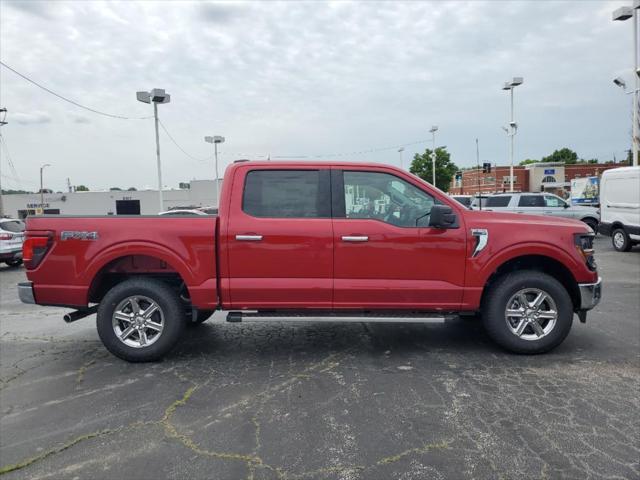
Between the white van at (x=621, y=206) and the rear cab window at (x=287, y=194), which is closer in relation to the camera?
the rear cab window at (x=287, y=194)

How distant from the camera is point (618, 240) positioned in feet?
47.3

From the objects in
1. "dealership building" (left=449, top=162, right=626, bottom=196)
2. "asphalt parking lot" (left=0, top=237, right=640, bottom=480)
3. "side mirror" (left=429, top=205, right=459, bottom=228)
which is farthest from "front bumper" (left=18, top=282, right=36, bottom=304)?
"dealership building" (left=449, top=162, right=626, bottom=196)

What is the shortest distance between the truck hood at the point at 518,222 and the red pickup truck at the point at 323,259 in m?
0.01

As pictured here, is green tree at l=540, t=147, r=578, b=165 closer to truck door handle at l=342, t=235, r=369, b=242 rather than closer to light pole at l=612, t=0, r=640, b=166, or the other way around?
light pole at l=612, t=0, r=640, b=166

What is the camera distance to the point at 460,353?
491 cm

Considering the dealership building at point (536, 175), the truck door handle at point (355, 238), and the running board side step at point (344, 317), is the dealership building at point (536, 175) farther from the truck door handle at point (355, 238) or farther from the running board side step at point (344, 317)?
the truck door handle at point (355, 238)

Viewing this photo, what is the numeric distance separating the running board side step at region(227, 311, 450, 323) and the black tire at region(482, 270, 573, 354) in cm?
42

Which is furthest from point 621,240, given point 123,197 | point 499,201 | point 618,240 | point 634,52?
point 123,197

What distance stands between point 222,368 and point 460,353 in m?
2.44

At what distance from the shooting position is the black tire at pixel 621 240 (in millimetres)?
13941

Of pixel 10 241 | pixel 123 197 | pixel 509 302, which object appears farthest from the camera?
pixel 123 197

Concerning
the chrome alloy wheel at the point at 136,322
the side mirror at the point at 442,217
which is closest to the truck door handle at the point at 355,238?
the side mirror at the point at 442,217

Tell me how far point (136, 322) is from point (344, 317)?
6.83ft

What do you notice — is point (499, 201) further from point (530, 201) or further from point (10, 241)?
point (10, 241)
